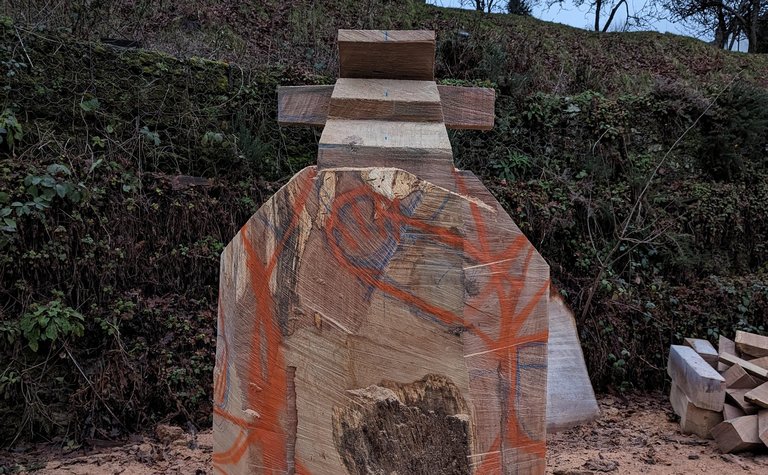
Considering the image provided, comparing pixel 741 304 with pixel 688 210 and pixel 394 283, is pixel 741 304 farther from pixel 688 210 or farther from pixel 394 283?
pixel 394 283

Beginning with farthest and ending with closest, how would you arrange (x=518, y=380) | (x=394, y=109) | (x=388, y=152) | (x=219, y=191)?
(x=219, y=191)
(x=394, y=109)
(x=388, y=152)
(x=518, y=380)

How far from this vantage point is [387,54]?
Result: 1.56m

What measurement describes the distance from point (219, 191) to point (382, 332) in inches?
134

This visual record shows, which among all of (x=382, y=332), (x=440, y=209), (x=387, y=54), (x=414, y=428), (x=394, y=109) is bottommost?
(x=414, y=428)

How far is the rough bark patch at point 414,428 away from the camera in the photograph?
1.05m

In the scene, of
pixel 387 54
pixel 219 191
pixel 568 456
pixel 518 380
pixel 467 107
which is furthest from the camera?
pixel 219 191

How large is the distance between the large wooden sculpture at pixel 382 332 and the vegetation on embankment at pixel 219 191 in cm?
260

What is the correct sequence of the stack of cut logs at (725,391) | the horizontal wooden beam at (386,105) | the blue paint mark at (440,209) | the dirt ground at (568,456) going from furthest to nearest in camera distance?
1. the stack of cut logs at (725,391)
2. the dirt ground at (568,456)
3. the horizontal wooden beam at (386,105)
4. the blue paint mark at (440,209)

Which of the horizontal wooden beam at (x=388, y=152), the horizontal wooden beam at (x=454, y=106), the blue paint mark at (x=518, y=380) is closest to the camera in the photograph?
the blue paint mark at (x=518, y=380)

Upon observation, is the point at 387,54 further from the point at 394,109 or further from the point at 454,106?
the point at 454,106

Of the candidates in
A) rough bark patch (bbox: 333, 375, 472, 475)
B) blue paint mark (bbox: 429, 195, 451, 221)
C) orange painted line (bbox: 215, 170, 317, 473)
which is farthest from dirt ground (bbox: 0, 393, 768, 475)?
blue paint mark (bbox: 429, 195, 451, 221)

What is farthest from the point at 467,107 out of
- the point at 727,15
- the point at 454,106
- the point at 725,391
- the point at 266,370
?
the point at 727,15

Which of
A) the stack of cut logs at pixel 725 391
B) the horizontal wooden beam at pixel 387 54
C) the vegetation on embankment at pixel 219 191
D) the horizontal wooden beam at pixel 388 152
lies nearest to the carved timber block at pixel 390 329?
the horizontal wooden beam at pixel 388 152

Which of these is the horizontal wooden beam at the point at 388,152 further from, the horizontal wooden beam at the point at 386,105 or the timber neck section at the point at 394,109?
the horizontal wooden beam at the point at 386,105
